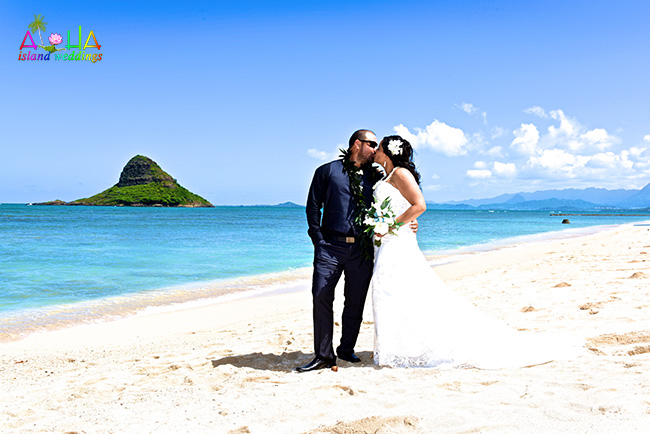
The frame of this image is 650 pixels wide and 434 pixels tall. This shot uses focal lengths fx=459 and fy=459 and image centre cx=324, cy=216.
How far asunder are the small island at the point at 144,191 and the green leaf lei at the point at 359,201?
463 feet

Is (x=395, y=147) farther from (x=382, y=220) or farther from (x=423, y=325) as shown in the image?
(x=423, y=325)

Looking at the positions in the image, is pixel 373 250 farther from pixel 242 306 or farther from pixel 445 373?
pixel 242 306

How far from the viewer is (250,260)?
18.5 m

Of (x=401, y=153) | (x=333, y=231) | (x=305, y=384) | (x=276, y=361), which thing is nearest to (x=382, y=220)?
(x=333, y=231)

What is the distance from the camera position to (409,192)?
170 inches

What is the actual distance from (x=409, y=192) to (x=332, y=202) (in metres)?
0.74

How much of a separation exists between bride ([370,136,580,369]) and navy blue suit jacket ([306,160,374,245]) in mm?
296

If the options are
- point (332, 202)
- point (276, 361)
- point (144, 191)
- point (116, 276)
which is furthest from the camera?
point (144, 191)

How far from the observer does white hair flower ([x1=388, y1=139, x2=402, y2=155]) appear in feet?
14.2

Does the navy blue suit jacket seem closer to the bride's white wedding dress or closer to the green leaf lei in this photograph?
the green leaf lei

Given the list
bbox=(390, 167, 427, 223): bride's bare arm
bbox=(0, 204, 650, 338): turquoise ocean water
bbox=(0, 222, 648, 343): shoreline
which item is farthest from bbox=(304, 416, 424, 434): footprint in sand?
bbox=(0, 204, 650, 338): turquoise ocean water

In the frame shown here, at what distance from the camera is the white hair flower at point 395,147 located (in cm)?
433

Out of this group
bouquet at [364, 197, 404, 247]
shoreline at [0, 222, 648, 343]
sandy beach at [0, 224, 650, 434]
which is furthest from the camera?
shoreline at [0, 222, 648, 343]

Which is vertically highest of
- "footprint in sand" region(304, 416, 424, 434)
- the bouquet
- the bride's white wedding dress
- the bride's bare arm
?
the bride's bare arm
